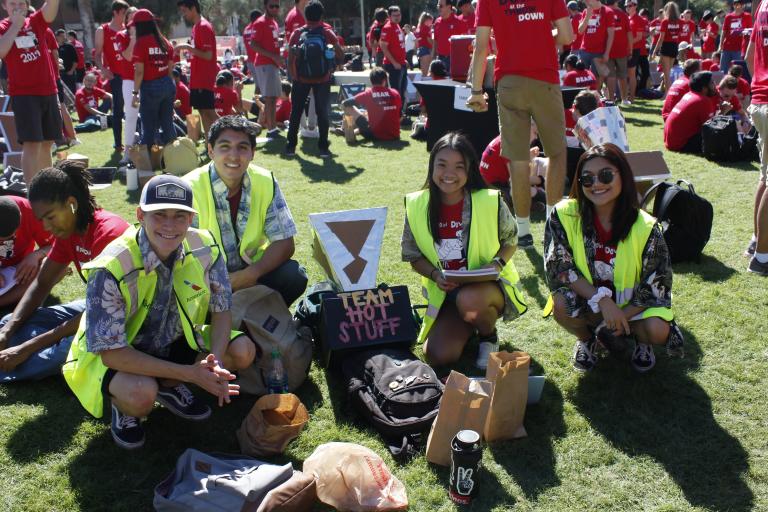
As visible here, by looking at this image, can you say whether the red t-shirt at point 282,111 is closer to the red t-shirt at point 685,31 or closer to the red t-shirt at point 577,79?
the red t-shirt at point 577,79

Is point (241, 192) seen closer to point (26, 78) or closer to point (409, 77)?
point (26, 78)

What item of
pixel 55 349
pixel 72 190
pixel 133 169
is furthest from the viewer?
pixel 133 169

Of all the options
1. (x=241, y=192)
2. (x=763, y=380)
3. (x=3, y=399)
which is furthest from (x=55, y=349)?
(x=763, y=380)

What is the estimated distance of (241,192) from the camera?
13.4 feet

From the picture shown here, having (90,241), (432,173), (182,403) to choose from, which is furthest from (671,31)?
(182,403)

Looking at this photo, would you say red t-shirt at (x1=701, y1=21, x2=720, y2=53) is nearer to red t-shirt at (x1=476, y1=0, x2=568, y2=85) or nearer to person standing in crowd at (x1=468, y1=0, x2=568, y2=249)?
person standing in crowd at (x1=468, y1=0, x2=568, y2=249)

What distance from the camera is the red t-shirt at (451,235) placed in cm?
409

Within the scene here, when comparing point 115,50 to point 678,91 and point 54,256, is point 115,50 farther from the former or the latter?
point 678,91

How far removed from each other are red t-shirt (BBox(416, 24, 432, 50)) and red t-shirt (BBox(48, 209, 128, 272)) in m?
13.4

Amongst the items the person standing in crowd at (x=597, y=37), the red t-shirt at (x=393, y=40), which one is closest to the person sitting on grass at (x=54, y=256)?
the red t-shirt at (x=393, y=40)

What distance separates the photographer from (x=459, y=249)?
410 centimetres

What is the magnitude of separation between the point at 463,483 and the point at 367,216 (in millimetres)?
1946

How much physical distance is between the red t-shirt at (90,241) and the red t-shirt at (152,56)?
4.87 meters

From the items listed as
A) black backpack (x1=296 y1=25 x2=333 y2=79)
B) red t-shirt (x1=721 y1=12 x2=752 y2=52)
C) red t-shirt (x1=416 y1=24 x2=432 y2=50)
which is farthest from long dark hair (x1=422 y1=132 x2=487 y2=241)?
red t-shirt (x1=416 y1=24 x2=432 y2=50)
